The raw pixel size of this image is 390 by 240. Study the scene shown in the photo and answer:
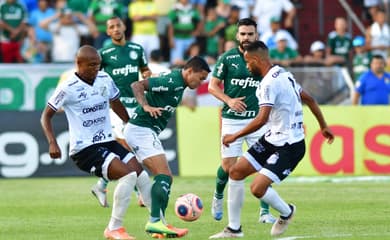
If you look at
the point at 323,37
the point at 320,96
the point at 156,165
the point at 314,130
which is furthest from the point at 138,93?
the point at 323,37

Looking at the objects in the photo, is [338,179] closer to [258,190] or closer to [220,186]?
[220,186]

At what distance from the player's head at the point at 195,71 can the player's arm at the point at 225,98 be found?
0.59m

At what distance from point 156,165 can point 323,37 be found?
51.3ft

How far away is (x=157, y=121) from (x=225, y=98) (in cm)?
94

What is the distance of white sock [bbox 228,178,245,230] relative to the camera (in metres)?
12.1

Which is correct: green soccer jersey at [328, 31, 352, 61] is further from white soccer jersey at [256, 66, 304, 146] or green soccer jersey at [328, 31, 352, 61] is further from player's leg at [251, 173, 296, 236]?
player's leg at [251, 173, 296, 236]

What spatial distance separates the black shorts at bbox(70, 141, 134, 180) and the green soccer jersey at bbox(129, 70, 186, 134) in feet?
2.63

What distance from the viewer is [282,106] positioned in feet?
39.5

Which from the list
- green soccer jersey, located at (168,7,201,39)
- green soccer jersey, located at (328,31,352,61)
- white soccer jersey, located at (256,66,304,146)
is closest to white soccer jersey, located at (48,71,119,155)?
white soccer jersey, located at (256,66,304,146)

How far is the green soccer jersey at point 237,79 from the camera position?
14.1 meters

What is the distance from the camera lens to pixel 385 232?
12312 mm

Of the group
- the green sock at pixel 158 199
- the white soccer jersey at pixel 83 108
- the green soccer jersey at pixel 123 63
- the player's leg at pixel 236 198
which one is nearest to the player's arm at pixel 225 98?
the player's leg at pixel 236 198

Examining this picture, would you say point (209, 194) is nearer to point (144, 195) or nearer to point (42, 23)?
point (144, 195)

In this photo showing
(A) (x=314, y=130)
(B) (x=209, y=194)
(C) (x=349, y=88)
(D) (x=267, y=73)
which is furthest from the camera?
(C) (x=349, y=88)
